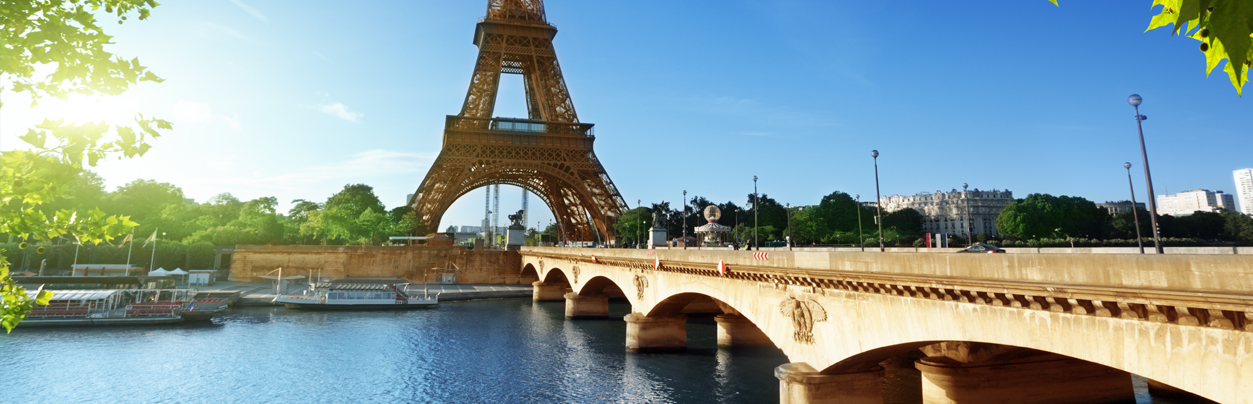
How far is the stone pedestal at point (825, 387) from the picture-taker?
568 inches

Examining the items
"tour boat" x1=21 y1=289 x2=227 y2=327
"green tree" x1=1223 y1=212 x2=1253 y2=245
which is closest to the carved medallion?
"tour boat" x1=21 y1=289 x2=227 y2=327

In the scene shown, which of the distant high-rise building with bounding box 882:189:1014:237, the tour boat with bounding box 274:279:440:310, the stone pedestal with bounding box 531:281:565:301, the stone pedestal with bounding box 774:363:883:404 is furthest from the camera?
the distant high-rise building with bounding box 882:189:1014:237

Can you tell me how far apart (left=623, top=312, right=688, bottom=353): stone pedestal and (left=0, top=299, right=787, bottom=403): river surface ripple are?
0.66 m

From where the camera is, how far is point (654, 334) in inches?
1144

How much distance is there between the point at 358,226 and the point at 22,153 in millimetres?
74111

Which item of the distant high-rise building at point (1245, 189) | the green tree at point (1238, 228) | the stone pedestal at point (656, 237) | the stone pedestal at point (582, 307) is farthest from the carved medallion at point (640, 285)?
the distant high-rise building at point (1245, 189)

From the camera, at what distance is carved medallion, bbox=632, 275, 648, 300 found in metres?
27.3

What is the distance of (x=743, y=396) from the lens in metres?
21.4

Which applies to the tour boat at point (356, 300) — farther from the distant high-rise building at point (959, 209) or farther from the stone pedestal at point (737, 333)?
the distant high-rise building at point (959, 209)

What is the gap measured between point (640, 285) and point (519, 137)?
40.1 metres

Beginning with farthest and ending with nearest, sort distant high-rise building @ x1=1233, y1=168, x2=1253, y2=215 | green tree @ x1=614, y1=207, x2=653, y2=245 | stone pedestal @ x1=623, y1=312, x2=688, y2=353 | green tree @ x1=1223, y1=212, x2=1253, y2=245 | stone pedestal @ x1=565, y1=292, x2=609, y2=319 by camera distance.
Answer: distant high-rise building @ x1=1233, y1=168, x2=1253, y2=215 → green tree @ x1=614, y1=207, x2=653, y2=245 → green tree @ x1=1223, y1=212, x2=1253, y2=245 → stone pedestal @ x1=565, y1=292, x2=609, y2=319 → stone pedestal @ x1=623, y1=312, x2=688, y2=353

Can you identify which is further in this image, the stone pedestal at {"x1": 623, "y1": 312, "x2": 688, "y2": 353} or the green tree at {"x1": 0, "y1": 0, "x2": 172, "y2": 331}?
the stone pedestal at {"x1": 623, "y1": 312, "x2": 688, "y2": 353}

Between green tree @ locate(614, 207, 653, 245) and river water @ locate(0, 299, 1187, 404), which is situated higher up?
green tree @ locate(614, 207, 653, 245)

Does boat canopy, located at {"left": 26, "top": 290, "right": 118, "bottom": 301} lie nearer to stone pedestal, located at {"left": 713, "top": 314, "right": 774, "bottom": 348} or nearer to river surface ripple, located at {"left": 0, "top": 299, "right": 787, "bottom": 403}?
river surface ripple, located at {"left": 0, "top": 299, "right": 787, "bottom": 403}
